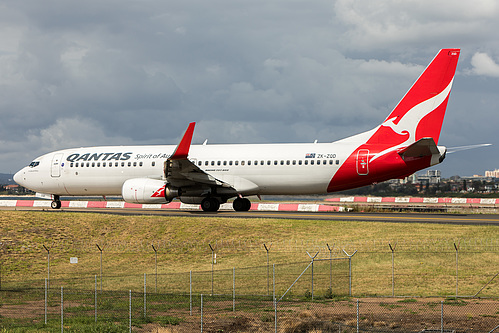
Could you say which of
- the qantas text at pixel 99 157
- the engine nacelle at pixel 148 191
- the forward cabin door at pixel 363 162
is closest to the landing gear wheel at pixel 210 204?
the engine nacelle at pixel 148 191

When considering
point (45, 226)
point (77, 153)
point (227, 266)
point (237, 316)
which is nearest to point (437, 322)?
point (237, 316)

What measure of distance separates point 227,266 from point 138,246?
711 cm

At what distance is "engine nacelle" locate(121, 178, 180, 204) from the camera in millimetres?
37812

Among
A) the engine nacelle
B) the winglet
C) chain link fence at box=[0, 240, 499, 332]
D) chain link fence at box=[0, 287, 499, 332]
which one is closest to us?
chain link fence at box=[0, 287, 499, 332]

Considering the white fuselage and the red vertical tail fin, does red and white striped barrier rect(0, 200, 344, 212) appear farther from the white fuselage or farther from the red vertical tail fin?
the red vertical tail fin

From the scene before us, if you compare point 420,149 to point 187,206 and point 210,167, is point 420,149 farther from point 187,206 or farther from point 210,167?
point 187,206

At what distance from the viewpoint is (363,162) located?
119 feet

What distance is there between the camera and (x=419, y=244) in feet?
92.6

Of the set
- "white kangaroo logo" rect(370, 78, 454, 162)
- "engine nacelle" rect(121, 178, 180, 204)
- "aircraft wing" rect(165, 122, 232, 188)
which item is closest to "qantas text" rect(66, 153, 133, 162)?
"engine nacelle" rect(121, 178, 180, 204)

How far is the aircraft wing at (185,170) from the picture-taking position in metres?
36.2

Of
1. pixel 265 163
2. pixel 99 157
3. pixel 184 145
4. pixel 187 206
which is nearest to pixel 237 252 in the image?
pixel 184 145

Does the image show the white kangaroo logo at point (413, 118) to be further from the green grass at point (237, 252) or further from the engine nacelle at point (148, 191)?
the engine nacelle at point (148, 191)

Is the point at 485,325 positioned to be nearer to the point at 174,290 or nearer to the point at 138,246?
the point at 174,290

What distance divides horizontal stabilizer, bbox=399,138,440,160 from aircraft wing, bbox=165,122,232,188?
445 inches
